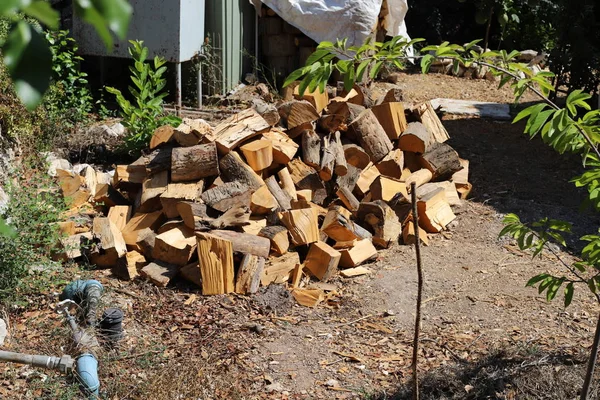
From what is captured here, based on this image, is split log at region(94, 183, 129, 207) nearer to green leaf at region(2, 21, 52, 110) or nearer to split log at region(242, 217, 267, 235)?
split log at region(242, 217, 267, 235)

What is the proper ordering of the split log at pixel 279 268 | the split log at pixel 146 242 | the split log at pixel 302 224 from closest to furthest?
the split log at pixel 279 268 < the split log at pixel 146 242 < the split log at pixel 302 224

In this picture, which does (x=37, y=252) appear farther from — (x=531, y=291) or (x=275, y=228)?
(x=531, y=291)

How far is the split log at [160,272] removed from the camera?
17.0 ft

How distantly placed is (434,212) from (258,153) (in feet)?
5.27

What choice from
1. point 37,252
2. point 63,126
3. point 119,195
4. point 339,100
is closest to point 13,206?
point 37,252

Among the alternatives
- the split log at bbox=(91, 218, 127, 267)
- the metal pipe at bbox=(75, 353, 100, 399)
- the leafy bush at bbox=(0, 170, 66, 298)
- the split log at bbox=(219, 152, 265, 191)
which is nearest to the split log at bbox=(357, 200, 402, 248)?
the split log at bbox=(219, 152, 265, 191)

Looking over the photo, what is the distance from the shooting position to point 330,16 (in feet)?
30.6

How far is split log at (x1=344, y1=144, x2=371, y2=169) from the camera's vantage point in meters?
6.57

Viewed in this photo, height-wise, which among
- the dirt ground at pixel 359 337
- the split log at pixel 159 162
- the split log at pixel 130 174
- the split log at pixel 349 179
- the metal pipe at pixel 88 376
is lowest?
the dirt ground at pixel 359 337

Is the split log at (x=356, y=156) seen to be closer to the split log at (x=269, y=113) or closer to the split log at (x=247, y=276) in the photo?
the split log at (x=269, y=113)

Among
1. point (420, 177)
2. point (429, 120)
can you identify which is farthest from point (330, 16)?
point (420, 177)

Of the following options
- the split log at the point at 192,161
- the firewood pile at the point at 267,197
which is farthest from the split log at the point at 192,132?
the split log at the point at 192,161

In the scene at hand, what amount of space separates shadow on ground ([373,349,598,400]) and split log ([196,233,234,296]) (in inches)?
57.3

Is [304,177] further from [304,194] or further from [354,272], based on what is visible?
[354,272]
